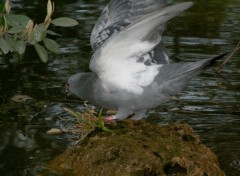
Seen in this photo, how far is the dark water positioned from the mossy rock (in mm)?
392

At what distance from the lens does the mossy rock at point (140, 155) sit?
4.88 meters

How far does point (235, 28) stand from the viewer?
33.4 feet

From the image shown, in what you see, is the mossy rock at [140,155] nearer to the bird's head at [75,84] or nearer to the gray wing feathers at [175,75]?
the gray wing feathers at [175,75]

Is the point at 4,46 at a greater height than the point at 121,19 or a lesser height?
greater

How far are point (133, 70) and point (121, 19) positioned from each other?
70 centimetres

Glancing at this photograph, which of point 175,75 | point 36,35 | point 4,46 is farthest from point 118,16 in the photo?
point 4,46

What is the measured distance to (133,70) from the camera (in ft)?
18.2

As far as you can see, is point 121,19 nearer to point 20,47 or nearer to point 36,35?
point 36,35

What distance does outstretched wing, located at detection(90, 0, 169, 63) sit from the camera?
5.77m

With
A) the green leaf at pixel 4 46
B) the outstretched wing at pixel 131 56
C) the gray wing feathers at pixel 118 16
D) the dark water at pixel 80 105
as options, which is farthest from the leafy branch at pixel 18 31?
the dark water at pixel 80 105

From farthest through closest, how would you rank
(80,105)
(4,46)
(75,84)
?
(80,105)
(75,84)
(4,46)

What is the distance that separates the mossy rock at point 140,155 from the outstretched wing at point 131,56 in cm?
41

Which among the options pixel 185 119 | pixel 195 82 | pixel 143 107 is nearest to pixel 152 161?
pixel 143 107

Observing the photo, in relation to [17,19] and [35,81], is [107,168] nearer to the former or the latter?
[17,19]
